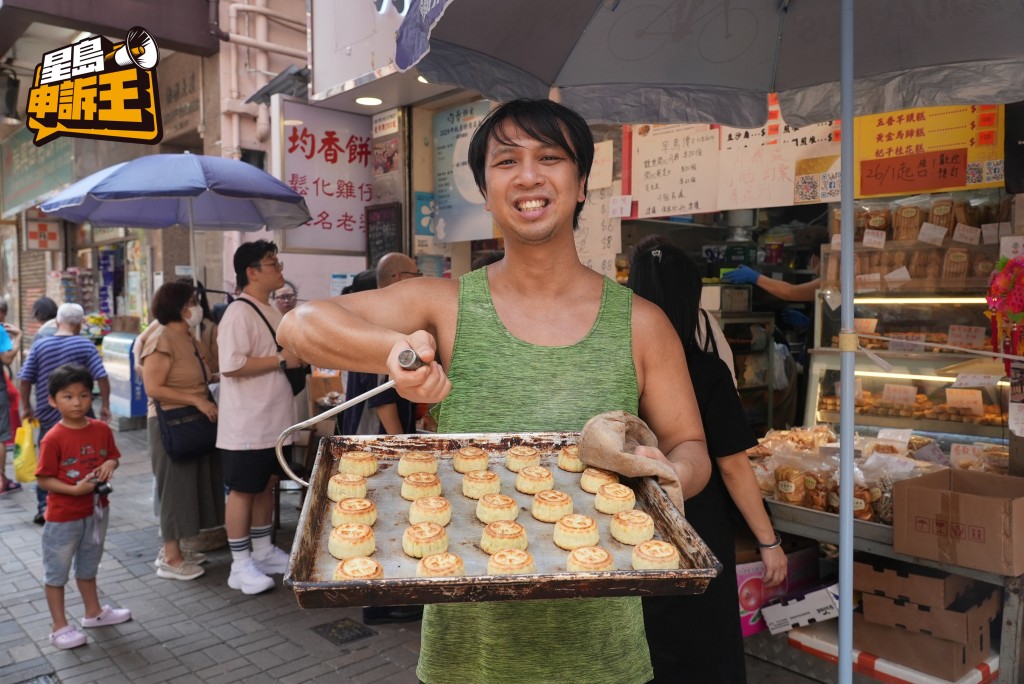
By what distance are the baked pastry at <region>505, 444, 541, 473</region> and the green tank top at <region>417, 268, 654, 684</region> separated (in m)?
0.08

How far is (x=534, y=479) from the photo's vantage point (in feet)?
6.73

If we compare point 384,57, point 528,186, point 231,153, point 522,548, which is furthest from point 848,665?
point 231,153

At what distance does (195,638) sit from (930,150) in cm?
563

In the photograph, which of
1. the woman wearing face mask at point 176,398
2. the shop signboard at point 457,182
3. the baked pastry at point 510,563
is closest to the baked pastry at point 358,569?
the baked pastry at point 510,563

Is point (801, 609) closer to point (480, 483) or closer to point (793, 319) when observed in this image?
point (480, 483)

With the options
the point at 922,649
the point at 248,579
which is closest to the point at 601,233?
the point at 922,649

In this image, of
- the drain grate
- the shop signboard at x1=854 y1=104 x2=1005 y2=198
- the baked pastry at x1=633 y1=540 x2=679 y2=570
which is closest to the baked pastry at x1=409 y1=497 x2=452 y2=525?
the baked pastry at x1=633 y1=540 x2=679 y2=570

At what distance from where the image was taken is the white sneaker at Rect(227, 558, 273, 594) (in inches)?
217

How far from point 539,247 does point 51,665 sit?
442 cm

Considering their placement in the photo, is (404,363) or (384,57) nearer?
(404,363)

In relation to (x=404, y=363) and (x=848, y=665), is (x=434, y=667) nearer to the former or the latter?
(x=404, y=363)

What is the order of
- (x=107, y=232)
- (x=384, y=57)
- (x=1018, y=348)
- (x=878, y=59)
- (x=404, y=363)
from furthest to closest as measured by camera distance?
(x=107, y=232)
(x=384, y=57)
(x=1018, y=348)
(x=878, y=59)
(x=404, y=363)

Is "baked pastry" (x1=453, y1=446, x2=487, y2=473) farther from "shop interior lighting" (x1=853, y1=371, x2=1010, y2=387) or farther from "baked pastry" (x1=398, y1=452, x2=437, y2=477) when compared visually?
"shop interior lighting" (x1=853, y1=371, x2=1010, y2=387)

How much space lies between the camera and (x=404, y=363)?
5.29 ft
